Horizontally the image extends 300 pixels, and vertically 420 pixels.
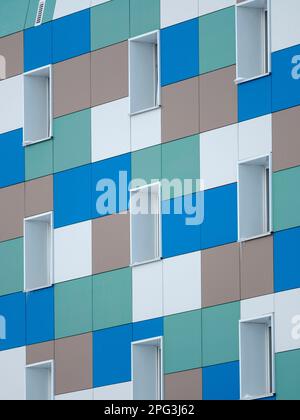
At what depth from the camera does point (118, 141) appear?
155ft

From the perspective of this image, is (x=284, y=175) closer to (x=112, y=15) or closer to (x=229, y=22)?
(x=229, y=22)

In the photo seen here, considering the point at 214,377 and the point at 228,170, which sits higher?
the point at 228,170

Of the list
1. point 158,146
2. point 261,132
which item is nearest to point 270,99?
point 261,132

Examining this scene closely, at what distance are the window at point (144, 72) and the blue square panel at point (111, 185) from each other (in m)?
1.30

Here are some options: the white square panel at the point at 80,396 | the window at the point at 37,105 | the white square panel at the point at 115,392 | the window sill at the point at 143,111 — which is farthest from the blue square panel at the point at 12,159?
the white square panel at the point at 115,392

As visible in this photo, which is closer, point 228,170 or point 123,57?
point 228,170

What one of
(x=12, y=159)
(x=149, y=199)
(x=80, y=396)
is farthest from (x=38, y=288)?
(x=149, y=199)

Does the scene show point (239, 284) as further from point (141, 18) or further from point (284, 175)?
point (141, 18)

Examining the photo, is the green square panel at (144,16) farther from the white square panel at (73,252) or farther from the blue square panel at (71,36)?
the white square panel at (73,252)

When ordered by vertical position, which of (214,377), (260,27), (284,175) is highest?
(260,27)

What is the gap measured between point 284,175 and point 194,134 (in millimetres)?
3147

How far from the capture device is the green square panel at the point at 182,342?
146 feet

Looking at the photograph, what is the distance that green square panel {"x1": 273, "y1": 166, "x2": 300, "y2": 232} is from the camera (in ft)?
140

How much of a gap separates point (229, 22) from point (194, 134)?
2630mm
